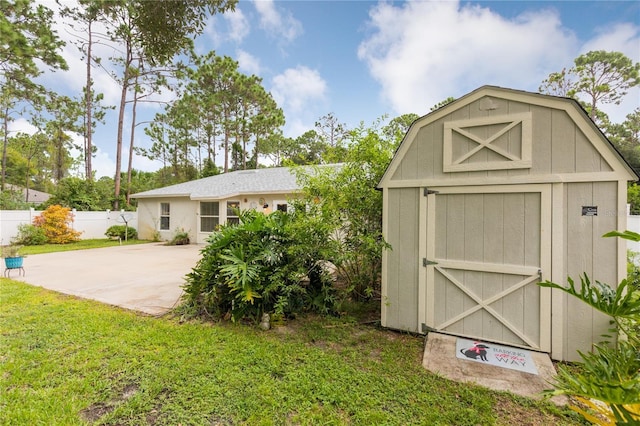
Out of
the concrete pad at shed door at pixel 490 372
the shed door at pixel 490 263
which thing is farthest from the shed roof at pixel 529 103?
the concrete pad at shed door at pixel 490 372

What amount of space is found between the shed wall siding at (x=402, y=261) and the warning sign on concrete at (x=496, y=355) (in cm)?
64

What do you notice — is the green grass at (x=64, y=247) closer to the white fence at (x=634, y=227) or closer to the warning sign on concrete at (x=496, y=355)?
the warning sign on concrete at (x=496, y=355)

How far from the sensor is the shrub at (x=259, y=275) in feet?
12.9

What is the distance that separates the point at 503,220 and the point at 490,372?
5.59 feet

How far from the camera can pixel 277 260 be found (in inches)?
165

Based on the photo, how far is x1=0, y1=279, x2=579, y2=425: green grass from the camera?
2223 mm

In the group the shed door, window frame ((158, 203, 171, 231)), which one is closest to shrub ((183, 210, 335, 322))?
the shed door

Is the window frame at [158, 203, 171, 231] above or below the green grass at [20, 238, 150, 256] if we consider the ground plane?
above

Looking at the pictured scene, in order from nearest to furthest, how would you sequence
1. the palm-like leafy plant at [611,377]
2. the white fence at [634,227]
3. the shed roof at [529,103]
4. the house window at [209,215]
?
the palm-like leafy plant at [611,377] < the shed roof at [529,103] < the white fence at [634,227] < the house window at [209,215]

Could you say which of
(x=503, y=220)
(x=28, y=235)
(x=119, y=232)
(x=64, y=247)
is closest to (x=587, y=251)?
(x=503, y=220)

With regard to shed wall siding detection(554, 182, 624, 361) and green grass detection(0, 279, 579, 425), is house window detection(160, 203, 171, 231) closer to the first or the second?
green grass detection(0, 279, 579, 425)

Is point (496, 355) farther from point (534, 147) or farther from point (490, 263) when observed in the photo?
point (534, 147)

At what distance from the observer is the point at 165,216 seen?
14.1 meters

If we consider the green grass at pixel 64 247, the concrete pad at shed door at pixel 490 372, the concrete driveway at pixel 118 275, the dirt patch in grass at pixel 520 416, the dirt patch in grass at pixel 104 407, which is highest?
the green grass at pixel 64 247
